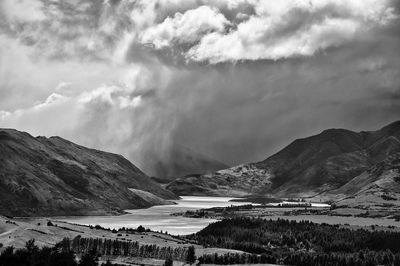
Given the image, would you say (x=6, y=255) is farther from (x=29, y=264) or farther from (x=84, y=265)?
(x=84, y=265)

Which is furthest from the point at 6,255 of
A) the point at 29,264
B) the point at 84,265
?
the point at 84,265

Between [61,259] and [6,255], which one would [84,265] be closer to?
[61,259]

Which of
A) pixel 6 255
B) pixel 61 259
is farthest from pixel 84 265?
pixel 6 255
